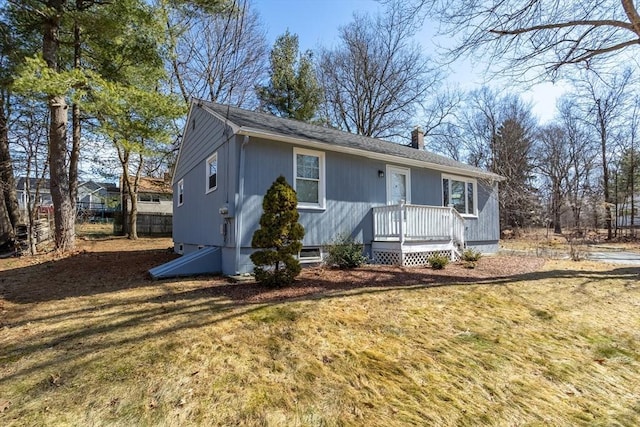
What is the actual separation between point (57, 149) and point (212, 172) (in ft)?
21.3

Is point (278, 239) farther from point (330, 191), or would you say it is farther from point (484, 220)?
point (484, 220)

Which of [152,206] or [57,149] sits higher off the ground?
[57,149]

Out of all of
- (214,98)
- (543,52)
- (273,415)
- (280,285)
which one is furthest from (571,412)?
(214,98)

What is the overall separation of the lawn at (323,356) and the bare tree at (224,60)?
17.8 m

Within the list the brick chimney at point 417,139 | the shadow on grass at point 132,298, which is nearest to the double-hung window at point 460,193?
the brick chimney at point 417,139

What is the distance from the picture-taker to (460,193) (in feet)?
42.2

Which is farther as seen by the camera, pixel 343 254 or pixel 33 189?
pixel 33 189

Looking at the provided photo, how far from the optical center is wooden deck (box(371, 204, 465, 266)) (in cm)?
920

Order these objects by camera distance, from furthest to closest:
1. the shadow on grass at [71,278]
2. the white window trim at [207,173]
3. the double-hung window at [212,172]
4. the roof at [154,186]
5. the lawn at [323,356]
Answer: the roof at [154,186]
the double-hung window at [212,172]
the white window trim at [207,173]
the shadow on grass at [71,278]
the lawn at [323,356]

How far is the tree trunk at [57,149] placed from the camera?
11.2m

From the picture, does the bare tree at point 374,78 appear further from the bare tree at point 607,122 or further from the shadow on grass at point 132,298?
the shadow on grass at point 132,298

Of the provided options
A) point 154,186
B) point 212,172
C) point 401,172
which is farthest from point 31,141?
point 154,186

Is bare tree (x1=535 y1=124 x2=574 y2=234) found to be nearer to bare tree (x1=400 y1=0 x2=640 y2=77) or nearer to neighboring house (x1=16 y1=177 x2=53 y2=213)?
bare tree (x1=400 y1=0 x2=640 y2=77)

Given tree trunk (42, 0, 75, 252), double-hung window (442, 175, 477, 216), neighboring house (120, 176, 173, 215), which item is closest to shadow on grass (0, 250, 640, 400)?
tree trunk (42, 0, 75, 252)
